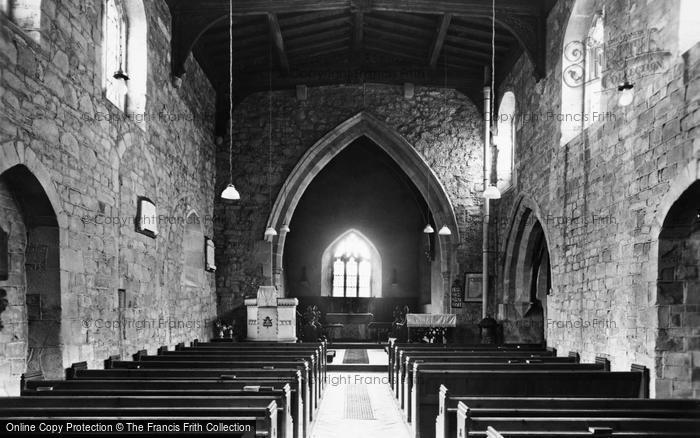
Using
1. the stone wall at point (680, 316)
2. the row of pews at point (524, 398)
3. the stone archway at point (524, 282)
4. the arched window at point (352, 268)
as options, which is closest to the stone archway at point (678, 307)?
the stone wall at point (680, 316)

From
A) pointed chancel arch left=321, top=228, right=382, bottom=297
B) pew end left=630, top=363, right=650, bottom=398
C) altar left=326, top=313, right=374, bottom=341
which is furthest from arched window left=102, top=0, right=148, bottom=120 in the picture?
pointed chancel arch left=321, top=228, right=382, bottom=297

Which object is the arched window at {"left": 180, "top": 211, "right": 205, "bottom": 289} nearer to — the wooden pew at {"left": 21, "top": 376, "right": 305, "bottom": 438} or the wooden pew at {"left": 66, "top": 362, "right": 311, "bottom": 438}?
the wooden pew at {"left": 66, "top": 362, "right": 311, "bottom": 438}

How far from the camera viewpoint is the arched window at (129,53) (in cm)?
817

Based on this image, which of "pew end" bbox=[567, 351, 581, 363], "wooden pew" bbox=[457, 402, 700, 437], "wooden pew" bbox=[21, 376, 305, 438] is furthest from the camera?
"pew end" bbox=[567, 351, 581, 363]

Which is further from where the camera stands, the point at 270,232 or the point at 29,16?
the point at 270,232

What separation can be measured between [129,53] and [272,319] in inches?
214

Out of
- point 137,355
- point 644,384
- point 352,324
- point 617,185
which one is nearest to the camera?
point 644,384

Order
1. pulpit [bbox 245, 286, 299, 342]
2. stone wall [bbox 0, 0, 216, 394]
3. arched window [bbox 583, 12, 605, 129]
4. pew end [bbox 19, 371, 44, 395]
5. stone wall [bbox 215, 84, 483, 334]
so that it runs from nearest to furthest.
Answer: pew end [bbox 19, 371, 44, 395]
stone wall [bbox 0, 0, 216, 394]
arched window [bbox 583, 12, 605, 129]
pulpit [bbox 245, 286, 299, 342]
stone wall [bbox 215, 84, 483, 334]

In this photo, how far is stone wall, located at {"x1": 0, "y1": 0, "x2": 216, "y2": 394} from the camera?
18.4ft

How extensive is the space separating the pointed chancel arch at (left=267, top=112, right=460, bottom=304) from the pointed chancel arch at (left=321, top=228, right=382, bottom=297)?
5573 millimetres

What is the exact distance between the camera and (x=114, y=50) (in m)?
8.30

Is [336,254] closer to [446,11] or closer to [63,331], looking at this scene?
[446,11]

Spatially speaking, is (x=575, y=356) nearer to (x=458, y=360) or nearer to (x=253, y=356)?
(x=458, y=360)

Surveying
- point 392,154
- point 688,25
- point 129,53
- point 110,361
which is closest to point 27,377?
point 110,361
